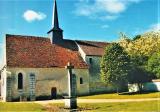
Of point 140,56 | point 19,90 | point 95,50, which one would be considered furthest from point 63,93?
point 140,56

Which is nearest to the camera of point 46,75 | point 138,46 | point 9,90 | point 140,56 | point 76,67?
point 9,90

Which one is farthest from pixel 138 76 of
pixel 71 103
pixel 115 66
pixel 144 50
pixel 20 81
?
pixel 71 103

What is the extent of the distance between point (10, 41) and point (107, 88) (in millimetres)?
17515

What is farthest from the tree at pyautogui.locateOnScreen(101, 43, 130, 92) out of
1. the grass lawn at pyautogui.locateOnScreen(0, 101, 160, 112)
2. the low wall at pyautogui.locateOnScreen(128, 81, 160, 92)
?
the grass lawn at pyautogui.locateOnScreen(0, 101, 160, 112)

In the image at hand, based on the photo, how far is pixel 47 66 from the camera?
144ft

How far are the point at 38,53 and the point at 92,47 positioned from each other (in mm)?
10708

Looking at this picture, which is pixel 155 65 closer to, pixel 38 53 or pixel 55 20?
pixel 38 53

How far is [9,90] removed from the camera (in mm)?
40969

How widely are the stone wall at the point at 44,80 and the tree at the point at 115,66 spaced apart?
18.3 ft

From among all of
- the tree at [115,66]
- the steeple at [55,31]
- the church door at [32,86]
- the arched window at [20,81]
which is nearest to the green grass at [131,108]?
the tree at [115,66]

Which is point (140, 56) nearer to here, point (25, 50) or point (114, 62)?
point (114, 62)

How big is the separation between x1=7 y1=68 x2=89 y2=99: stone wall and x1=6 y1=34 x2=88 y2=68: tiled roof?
27.8 inches

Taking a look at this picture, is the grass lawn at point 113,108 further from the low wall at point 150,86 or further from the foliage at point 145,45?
the foliage at point 145,45

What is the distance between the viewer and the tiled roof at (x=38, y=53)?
42562mm
